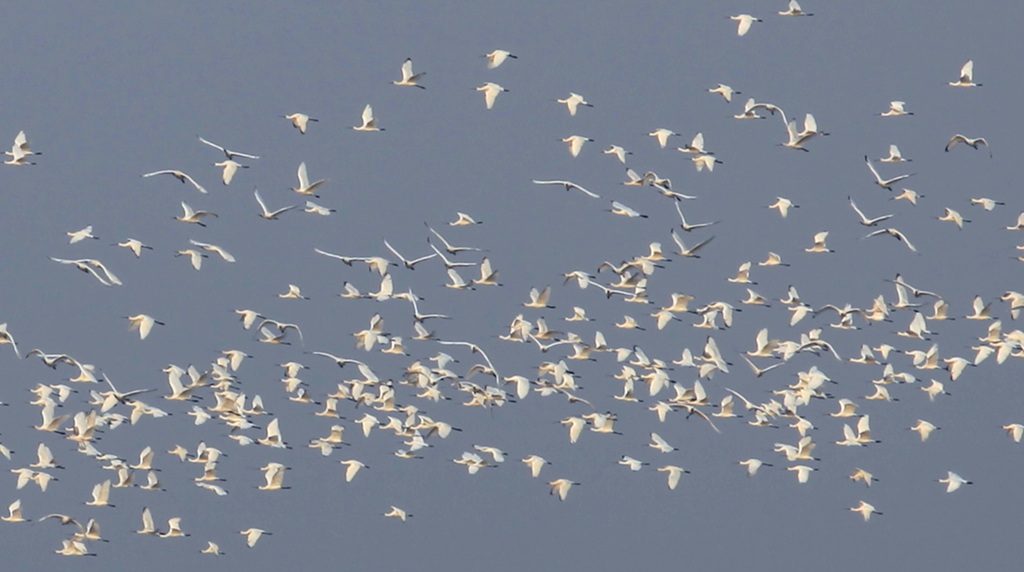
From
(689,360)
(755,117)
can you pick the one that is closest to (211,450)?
(689,360)

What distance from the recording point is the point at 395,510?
63875mm

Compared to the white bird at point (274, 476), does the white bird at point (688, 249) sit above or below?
above

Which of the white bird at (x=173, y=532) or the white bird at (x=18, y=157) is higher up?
the white bird at (x=18, y=157)

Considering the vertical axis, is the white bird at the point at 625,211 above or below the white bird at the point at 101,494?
above

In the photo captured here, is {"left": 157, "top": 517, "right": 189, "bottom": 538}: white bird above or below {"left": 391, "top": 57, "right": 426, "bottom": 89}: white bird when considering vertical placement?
below

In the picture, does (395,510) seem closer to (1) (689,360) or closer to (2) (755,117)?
(1) (689,360)

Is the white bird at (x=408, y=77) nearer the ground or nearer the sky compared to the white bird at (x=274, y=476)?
nearer the sky

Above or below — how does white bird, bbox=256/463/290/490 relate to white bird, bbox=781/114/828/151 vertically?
below

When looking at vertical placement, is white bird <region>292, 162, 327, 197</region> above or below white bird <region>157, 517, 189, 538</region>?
above

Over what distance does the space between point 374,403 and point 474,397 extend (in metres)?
2.39

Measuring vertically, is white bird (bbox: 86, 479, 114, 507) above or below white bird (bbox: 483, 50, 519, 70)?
below

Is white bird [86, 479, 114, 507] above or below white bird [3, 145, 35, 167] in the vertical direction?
below

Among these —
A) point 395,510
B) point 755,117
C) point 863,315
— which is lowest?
point 395,510

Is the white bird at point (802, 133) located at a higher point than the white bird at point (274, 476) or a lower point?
higher
